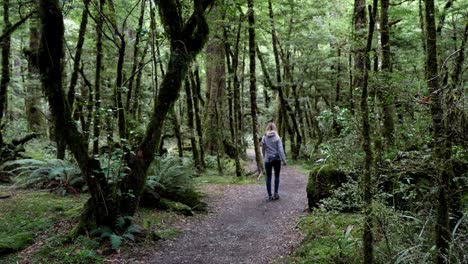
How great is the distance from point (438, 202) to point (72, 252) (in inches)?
197

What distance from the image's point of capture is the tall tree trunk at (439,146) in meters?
3.17

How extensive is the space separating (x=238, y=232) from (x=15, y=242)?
3874 mm

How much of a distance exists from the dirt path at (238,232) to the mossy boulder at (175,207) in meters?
0.39

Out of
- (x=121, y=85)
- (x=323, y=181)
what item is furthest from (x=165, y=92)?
(x=323, y=181)

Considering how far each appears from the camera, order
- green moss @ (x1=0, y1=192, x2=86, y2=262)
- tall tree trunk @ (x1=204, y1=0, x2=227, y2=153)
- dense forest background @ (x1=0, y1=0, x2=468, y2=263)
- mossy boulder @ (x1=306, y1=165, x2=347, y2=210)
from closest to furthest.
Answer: dense forest background @ (x1=0, y1=0, x2=468, y2=263) < green moss @ (x1=0, y1=192, x2=86, y2=262) < mossy boulder @ (x1=306, y1=165, x2=347, y2=210) < tall tree trunk @ (x1=204, y1=0, x2=227, y2=153)

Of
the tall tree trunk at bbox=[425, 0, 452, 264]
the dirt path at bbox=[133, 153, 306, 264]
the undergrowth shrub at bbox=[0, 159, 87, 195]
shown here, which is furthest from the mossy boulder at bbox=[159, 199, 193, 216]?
the tall tree trunk at bbox=[425, 0, 452, 264]

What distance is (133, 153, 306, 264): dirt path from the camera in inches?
236

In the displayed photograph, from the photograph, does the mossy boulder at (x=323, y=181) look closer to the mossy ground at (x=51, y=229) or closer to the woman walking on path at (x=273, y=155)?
the woman walking on path at (x=273, y=155)

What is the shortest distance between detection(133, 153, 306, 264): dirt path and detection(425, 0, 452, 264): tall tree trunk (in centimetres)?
282

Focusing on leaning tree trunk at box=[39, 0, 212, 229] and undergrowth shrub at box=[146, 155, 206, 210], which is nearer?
leaning tree trunk at box=[39, 0, 212, 229]

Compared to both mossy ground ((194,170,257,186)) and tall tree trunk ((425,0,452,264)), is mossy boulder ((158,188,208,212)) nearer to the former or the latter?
mossy ground ((194,170,257,186))

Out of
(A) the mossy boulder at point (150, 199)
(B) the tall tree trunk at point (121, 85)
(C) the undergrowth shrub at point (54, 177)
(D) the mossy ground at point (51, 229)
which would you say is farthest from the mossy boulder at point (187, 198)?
(C) the undergrowth shrub at point (54, 177)

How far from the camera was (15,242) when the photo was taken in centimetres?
587

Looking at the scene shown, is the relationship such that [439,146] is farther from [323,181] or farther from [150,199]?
[150,199]
